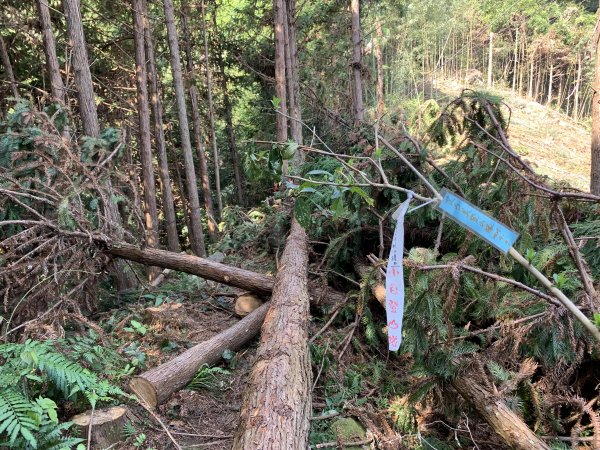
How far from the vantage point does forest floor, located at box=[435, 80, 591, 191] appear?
18.7 m

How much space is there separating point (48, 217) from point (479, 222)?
15.6 ft

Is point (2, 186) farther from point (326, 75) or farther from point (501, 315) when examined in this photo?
point (326, 75)

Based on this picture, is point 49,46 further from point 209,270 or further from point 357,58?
point 357,58

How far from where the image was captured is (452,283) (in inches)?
80.0

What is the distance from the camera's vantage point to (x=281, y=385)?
2520 mm

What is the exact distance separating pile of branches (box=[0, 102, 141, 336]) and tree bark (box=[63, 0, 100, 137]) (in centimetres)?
80

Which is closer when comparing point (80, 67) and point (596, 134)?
point (596, 134)

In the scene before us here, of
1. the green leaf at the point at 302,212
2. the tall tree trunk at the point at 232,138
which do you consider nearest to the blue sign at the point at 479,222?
the green leaf at the point at 302,212

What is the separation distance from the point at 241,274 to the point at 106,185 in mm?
2044

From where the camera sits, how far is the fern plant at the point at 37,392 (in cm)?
208

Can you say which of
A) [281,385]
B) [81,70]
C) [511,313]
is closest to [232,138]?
[81,70]

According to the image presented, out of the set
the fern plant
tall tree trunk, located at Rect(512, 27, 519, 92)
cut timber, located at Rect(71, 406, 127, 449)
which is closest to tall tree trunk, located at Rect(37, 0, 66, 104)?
the fern plant

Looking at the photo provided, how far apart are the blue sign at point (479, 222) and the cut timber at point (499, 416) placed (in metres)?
1.24

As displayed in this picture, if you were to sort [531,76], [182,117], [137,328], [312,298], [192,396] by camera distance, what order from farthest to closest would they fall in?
[531,76]
[182,117]
[312,298]
[137,328]
[192,396]
